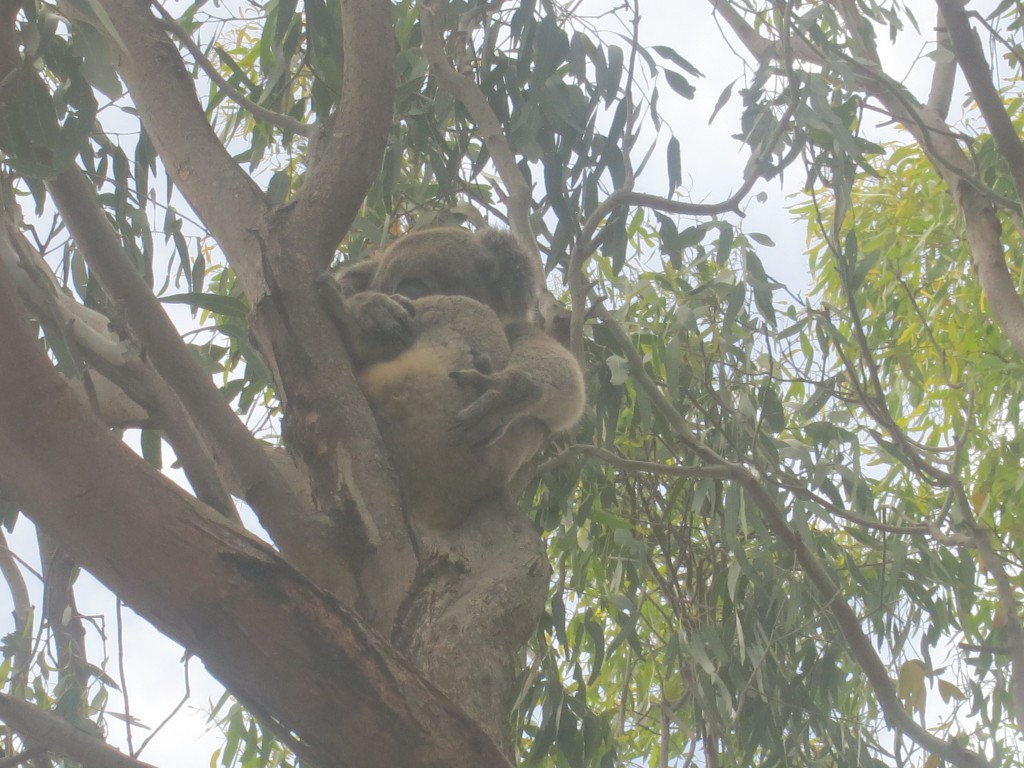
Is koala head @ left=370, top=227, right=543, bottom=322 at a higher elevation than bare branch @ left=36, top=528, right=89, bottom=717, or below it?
higher

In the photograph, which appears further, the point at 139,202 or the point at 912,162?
the point at 912,162

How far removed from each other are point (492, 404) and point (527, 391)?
0.09m

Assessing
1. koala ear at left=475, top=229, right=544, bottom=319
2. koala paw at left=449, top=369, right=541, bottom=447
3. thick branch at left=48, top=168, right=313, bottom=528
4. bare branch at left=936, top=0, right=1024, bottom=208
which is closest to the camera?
thick branch at left=48, top=168, right=313, bottom=528

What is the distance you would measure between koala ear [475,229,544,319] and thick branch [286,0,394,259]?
72 cm

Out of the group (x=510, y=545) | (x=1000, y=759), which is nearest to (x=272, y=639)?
(x=510, y=545)

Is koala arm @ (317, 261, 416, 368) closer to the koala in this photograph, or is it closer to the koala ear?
the koala

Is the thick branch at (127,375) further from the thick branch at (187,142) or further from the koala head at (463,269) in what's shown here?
the koala head at (463,269)

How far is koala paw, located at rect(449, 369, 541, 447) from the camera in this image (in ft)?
5.41

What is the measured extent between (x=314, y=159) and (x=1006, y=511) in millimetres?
2490

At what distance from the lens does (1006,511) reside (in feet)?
10.5

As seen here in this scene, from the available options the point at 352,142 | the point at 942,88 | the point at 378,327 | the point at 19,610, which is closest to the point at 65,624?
the point at 19,610

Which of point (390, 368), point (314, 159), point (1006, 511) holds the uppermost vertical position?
point (1006, 511)

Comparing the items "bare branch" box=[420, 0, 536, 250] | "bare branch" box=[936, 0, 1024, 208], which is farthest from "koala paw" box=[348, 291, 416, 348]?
"bare branch" box=[936, 0, 1024, 208]

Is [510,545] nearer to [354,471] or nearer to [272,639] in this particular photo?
[354,471]
